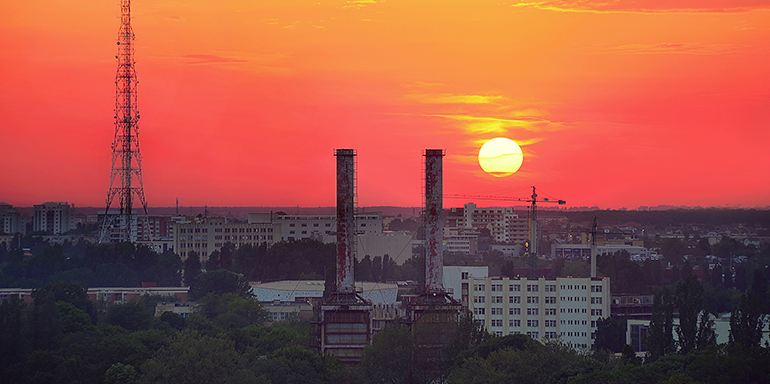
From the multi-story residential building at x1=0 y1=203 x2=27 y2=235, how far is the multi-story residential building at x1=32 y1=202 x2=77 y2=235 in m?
3.38

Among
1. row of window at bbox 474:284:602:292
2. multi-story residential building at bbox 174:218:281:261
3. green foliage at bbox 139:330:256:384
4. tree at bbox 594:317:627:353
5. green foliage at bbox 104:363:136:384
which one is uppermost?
multi-story residential building at bbox 174:218:281:261

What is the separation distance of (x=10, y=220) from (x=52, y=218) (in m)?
8.78

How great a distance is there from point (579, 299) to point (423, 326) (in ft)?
51.5

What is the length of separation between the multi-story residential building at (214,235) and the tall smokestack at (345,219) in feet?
178

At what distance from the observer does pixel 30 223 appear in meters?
179

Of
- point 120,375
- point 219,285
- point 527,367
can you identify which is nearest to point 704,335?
point 527,367

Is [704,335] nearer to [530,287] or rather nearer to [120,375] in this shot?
[530,287]

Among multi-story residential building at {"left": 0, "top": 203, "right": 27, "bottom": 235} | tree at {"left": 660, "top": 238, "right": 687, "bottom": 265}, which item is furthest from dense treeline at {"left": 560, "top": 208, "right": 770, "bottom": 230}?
multi-story residential building at {"left": 0, "top": 203, "right": 27, "bottom": 235}

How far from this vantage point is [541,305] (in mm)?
56000

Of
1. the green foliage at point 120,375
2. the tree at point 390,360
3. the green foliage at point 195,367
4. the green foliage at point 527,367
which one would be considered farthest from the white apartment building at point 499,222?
the green foliage at point 120,375

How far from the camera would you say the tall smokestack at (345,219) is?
157ft

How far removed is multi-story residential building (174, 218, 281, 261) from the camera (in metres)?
102

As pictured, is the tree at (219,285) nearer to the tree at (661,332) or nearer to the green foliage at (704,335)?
the tree at (661,332)

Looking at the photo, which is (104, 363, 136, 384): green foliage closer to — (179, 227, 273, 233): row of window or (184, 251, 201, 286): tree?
(184, 251, 201, 286): tree
